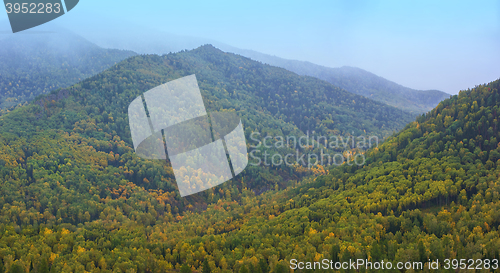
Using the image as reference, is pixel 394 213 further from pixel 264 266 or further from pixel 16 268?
pixel 16 268

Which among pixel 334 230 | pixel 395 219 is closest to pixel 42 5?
pixel 334 230

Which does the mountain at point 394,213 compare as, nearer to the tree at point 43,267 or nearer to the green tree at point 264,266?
the green tree at point 264,266

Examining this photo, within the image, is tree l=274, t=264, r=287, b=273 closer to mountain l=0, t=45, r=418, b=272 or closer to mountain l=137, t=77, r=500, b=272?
mountain l=137, t=77, r=500, b=272

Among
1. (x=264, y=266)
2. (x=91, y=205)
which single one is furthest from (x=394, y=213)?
(x=91, y=205)

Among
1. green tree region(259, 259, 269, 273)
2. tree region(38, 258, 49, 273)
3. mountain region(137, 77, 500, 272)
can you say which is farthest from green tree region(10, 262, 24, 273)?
green tree region(259, 259, 269, 273)

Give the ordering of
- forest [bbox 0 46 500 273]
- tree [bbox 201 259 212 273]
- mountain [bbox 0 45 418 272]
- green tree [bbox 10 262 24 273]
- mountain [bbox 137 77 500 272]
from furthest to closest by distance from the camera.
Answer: mountain [bbox 0 45 418 272] → forest [bbox 0 46 500 273] → tree [bbox 201 259 212 273] → mountain [bbox 137 77 500 272] → green tree [bbox 10 262 24 273]

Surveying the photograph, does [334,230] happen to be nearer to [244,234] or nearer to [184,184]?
[244,234]

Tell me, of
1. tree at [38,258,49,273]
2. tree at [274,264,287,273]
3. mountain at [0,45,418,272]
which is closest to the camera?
tree at [274,264,287,273]

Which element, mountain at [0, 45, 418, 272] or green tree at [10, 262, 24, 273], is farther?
mountain at [0, 45, 418, 272]

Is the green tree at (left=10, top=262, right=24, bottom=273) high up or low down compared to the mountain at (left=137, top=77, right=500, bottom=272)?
down
